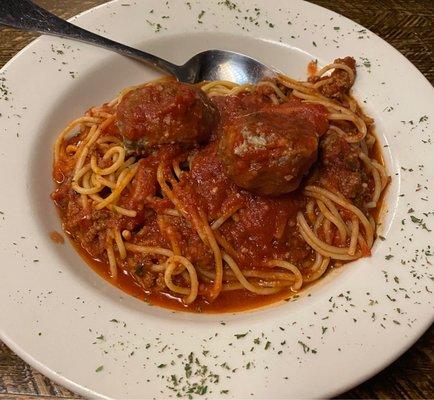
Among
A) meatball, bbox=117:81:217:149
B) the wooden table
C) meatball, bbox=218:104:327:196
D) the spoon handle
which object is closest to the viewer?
the wooden table

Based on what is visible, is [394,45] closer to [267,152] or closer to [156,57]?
[156,57]

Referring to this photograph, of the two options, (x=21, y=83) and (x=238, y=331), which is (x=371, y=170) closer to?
(x=238, y=331)

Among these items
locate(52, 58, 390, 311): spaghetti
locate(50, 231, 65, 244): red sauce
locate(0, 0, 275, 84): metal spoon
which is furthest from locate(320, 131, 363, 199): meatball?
locate(50, 231, 65, 244): red sauce

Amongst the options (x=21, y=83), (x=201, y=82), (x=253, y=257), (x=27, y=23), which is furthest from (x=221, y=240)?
(x=27, y=23)

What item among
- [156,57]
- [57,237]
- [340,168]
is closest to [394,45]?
[340,168]

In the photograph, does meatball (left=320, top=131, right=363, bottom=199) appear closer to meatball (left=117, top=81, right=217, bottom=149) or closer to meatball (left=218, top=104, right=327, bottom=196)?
meatball (left=218, top=104, right=327, bottom=196)

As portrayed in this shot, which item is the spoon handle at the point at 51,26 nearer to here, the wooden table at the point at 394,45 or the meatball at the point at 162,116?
the wooden table at the point at 394,45

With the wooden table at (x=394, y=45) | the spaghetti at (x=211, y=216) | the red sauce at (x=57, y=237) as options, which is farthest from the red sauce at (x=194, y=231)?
the wooden table at (x=394, y=45)
